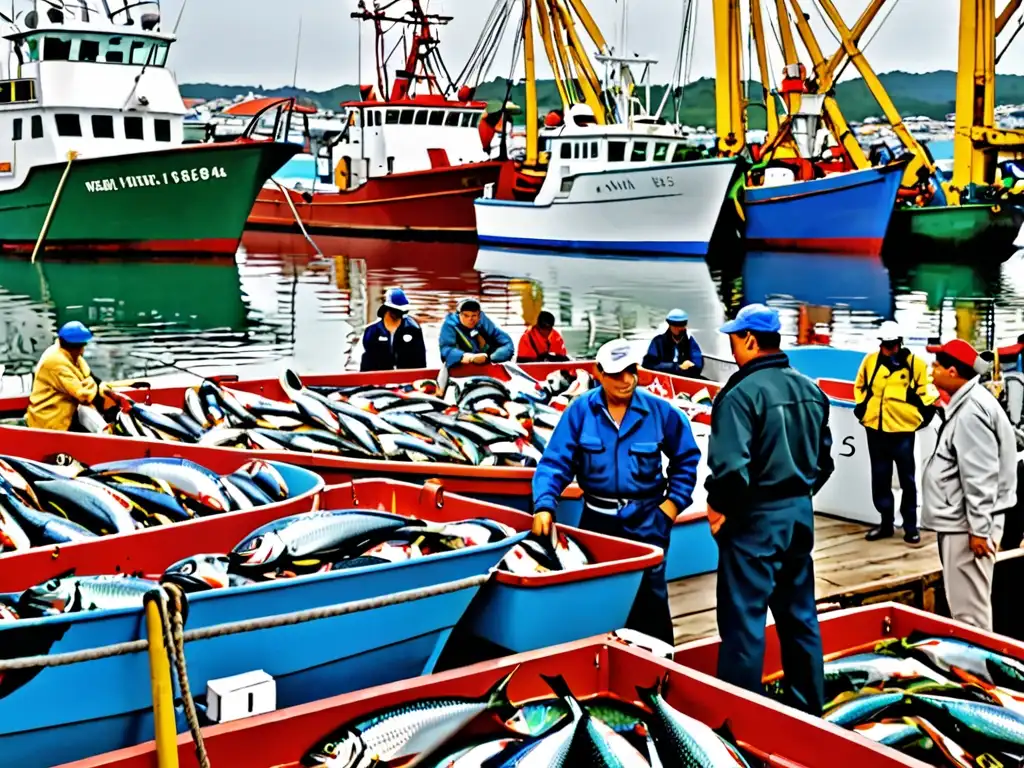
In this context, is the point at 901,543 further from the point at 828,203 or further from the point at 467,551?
the point at 828,203

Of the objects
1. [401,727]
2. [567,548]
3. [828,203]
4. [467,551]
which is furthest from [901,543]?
[828,203]

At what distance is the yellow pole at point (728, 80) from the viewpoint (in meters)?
50.5

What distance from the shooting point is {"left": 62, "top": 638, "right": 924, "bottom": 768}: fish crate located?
4617 mm

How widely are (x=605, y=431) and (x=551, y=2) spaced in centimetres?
5421

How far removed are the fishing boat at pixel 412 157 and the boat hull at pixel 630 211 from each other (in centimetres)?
276

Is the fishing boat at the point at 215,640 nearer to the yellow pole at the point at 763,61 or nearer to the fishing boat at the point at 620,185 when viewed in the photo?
the fishing boat at the point at 620,185

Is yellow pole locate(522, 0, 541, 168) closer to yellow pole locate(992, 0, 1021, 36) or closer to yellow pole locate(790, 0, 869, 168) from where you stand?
yellow pole locate(790, 0, 869, 168)

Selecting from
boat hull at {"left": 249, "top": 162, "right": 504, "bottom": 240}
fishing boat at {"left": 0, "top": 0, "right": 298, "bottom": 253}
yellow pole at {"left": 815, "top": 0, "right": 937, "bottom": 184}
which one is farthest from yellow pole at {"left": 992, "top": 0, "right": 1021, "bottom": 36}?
fishing boat at {"left": 0, "top": 0, "right": 298, "bottom": 253}

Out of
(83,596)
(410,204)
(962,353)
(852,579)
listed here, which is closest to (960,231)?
(410,204)

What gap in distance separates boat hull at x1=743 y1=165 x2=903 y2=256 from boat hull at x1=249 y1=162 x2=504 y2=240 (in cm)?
1219

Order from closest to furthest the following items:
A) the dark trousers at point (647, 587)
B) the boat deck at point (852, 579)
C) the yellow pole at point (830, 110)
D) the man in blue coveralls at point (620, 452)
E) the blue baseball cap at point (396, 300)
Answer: the man in blue coveralls at point (620, 452) < the dark trousers at point (647, 587) < the boat deck at point (852, 579) < the blue baseball cap at point (396, 300) < the yellow pole at point (830, 110)

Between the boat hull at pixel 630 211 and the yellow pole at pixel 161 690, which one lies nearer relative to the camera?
the yellow pole at pixel 161 690

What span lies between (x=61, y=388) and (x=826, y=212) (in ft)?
150

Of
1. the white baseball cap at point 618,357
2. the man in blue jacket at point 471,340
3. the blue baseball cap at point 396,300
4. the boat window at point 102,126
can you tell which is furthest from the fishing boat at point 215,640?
the boat window at point 102,126
